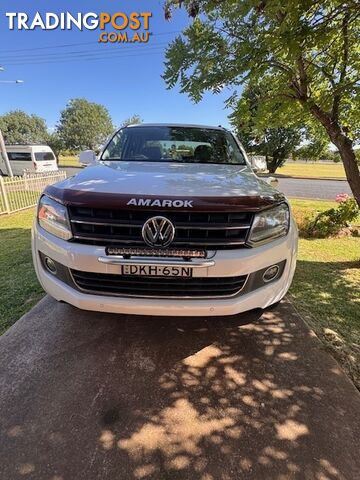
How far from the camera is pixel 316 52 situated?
4.18 meters

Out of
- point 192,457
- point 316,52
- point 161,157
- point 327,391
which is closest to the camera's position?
point 192,457

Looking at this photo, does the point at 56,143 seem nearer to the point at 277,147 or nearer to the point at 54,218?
the point at 277,147

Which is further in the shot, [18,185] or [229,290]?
[18,185]

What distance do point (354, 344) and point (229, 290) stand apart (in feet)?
4.94

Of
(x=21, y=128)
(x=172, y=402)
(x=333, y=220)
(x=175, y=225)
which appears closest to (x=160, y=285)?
(x=175, y=225)

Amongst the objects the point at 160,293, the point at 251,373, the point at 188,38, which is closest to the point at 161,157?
the point at 188,38

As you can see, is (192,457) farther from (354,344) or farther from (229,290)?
(354,344)

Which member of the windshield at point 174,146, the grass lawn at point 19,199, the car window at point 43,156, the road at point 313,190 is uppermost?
the windshield at point 174,146

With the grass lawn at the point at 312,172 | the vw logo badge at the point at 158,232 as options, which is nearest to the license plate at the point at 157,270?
the vw logo badge at the point at 158,232

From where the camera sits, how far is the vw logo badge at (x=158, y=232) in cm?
202

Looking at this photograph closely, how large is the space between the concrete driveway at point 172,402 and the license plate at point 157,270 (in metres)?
0.84

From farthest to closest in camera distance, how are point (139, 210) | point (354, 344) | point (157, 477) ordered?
point (354, 344) < point (139, 210) < point (157, 477)

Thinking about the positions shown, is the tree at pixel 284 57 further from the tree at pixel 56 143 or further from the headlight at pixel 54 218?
the tree at pixel 56 143

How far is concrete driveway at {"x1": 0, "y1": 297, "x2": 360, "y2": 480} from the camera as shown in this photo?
66.4 inches
